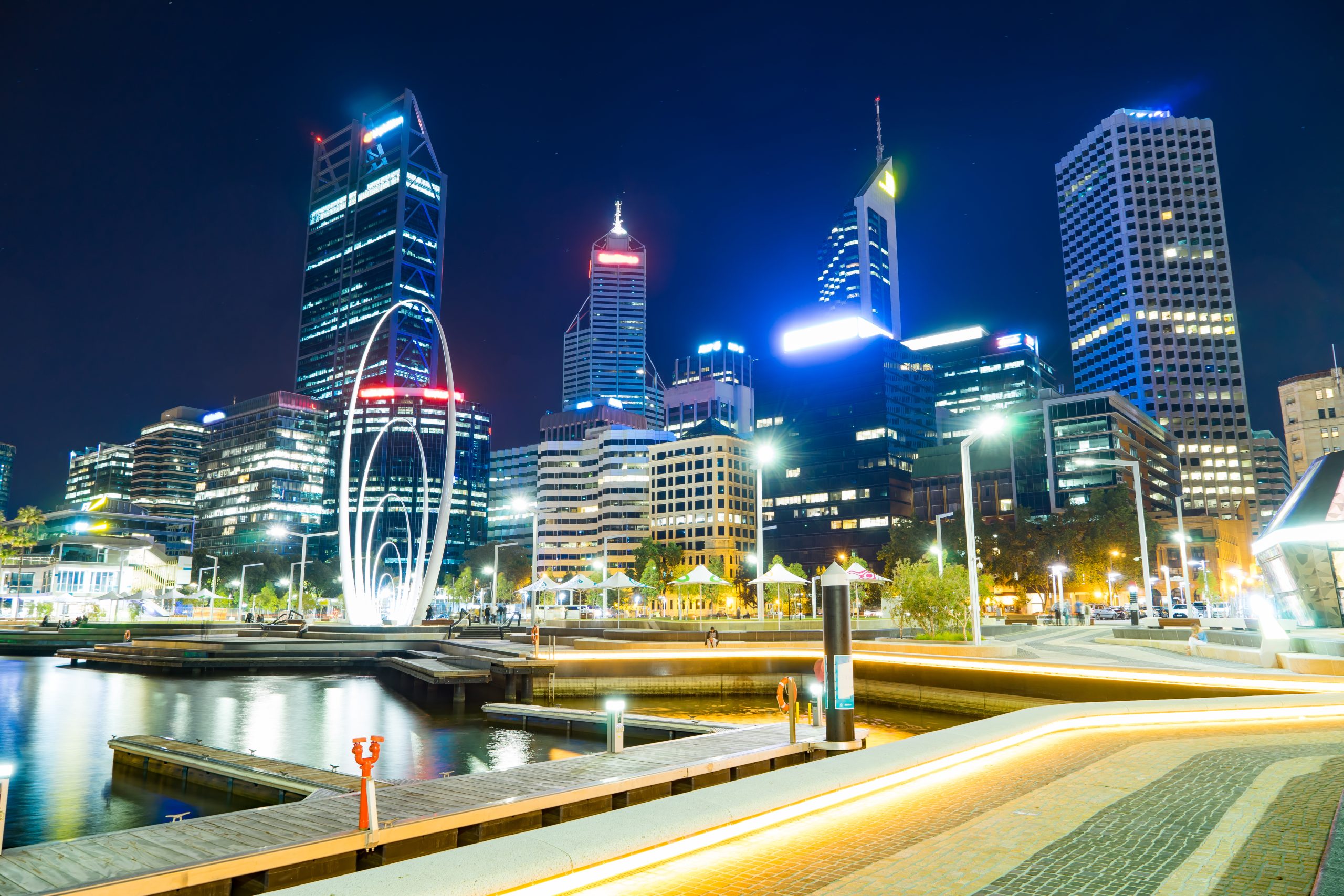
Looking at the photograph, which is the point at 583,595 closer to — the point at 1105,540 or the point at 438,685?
the point at 1105,540

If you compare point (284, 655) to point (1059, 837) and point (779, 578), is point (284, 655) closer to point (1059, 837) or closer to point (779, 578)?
point (779, 578)

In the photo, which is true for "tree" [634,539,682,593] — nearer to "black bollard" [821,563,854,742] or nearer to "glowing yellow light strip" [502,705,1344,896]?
"glowing yellow light strip" [502,705,1344,896]

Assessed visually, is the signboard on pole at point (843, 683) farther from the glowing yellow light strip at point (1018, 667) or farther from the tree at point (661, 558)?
the tree at point (661, 558)

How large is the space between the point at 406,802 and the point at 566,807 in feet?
7.81

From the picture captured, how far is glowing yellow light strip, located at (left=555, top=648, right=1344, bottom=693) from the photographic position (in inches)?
862

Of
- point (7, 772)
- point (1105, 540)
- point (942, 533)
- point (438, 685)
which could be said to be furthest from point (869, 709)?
point (942, 533)

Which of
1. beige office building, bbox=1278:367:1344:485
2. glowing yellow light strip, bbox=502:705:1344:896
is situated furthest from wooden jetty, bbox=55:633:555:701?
beige office building, bbox=1278:367:1344:485

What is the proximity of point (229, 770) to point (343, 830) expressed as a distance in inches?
352

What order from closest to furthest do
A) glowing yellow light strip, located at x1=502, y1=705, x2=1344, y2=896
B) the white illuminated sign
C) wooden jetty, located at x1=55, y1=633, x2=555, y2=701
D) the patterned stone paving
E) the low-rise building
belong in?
the patterned stone paving → glowing yellow light strip, located at x1=502, y1=705, x2=1344, y2=896 → wooden jetty, located at x1=55, y1=633, x2=555, y2=701 → the low-rise building → the white illuminated sign

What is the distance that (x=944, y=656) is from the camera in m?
33.2

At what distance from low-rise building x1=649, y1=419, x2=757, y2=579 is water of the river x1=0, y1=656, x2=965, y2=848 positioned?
476 feet

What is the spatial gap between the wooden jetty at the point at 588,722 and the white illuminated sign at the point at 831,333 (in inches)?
6706

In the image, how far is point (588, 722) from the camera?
26703mm

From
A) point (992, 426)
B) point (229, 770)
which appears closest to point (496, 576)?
point (992, 426)
